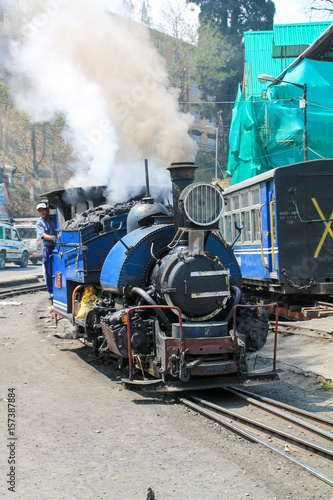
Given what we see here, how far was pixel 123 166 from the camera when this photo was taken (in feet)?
31.4

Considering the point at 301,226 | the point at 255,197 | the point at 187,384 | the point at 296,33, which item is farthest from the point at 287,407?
the point at 296,33

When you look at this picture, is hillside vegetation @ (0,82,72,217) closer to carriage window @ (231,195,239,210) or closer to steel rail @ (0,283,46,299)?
steel rail @ (0,283,46,299)

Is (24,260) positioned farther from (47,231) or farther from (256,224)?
(256,224)

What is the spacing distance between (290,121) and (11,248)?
1459cm

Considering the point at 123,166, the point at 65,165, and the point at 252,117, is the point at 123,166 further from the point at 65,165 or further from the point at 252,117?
the point at 65,165

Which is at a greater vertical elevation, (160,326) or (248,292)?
(160,326)

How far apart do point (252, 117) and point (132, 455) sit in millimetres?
18668

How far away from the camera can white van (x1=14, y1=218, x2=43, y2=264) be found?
100 ft

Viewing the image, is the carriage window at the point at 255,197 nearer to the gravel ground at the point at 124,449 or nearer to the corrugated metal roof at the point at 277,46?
the gravel ground at the point at 124,449

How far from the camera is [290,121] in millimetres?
20156

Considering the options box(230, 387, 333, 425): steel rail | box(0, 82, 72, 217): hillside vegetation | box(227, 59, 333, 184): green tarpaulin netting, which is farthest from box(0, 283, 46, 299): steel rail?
box(0, 82, 72, 217): hillside vegetation

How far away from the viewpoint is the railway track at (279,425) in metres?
4.30

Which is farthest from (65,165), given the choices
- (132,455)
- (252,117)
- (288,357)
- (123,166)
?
(132,455)

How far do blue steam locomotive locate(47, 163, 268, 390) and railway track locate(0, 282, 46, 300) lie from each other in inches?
405
